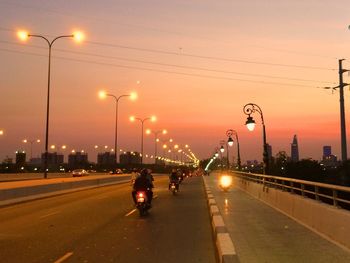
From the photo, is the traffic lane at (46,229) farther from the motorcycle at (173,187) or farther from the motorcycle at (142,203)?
the motorcycle at (173,187)

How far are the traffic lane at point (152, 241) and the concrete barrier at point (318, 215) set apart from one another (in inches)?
102

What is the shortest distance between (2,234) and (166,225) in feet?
16.7

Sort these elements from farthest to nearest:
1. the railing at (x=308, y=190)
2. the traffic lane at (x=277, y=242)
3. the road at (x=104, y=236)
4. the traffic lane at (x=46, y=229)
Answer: the railing at (x=308, y=190)
the traffic lane at (x=46, y=229)
the road at (x=104, y=236)
the traffic lane at (x=277, y=242)

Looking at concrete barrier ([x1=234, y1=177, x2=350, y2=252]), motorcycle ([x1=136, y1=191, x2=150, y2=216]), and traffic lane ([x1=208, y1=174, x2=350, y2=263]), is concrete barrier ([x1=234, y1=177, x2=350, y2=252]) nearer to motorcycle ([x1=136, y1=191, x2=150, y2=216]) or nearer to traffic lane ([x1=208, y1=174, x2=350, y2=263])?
traffic lane ([x1=208, y1=174, x2=350, y2=263])

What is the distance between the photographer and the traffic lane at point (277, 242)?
9.38 meters

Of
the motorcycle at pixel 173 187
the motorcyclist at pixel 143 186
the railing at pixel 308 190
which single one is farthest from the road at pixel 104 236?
the motorcycle at pixel 173 187

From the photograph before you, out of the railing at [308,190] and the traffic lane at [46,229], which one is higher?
the railing at [308,190]

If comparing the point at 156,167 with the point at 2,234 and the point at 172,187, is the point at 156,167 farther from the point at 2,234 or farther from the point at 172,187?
the point at 2,234

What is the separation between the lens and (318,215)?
13055 millimetres

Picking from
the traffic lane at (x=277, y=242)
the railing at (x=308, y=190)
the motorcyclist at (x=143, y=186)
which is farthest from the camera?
the motorcyclist at (x=143, y=186)

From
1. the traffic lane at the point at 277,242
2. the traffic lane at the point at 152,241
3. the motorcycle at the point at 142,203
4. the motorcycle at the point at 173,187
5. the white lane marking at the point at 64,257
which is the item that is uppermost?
the motorcycle at the point at 173,187

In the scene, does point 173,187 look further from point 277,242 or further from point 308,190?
point 277,242

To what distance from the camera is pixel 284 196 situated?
18.7 metres

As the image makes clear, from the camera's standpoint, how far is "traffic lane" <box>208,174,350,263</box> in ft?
30.8
